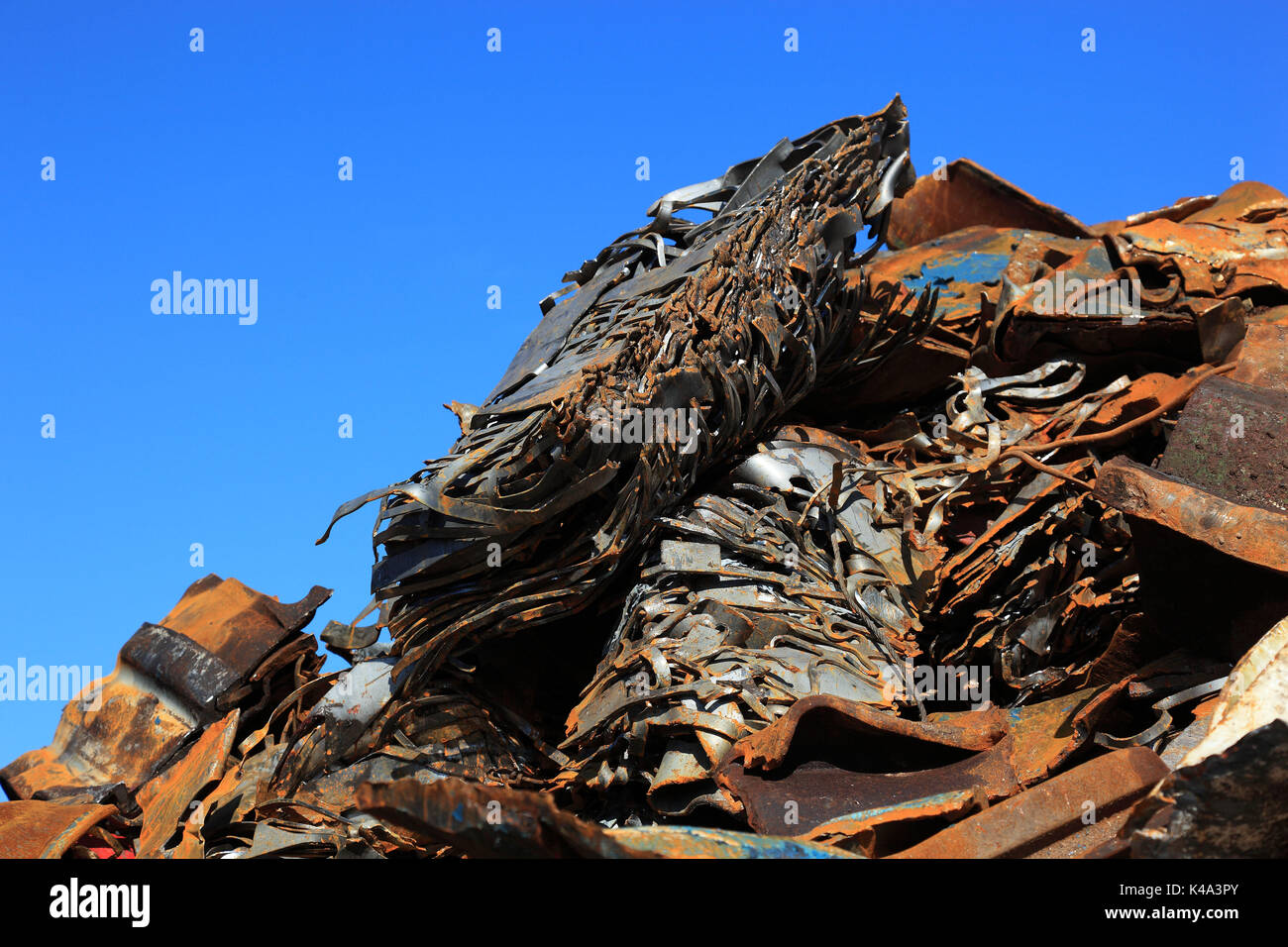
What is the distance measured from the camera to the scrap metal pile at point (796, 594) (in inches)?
103

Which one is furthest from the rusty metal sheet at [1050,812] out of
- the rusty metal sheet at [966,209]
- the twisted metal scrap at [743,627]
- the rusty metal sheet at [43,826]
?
the rusty metal sheet at [966,209]

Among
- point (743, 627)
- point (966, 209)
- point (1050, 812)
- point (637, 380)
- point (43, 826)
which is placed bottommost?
point (43, 826)

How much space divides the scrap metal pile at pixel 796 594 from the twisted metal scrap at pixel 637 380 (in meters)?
0.02

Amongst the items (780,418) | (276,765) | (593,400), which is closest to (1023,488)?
(780,418)

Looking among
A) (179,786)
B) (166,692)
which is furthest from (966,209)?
(179,786)

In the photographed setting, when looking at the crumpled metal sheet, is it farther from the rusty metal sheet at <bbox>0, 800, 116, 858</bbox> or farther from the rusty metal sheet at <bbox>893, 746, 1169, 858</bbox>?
the rusty metal sheet at <bbox>893, 746, 1169, 858</bbox>

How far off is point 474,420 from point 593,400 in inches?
25.5

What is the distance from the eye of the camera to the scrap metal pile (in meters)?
2.62

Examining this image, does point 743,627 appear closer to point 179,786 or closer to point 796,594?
point 796,594

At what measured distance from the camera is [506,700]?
13.3ft

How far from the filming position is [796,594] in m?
3.78

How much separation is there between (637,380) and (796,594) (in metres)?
0.90
